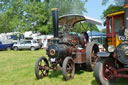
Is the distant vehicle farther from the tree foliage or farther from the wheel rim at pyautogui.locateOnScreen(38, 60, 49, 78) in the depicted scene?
the wheel rim at pyautogui.locateOnScreen(38, 60, 49, 78)

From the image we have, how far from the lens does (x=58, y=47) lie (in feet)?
16.9

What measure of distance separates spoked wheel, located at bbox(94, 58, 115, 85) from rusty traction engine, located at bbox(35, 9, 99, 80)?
3.68ft

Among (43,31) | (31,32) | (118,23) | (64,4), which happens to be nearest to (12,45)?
(31,32)

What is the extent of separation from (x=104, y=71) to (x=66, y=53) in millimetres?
1604

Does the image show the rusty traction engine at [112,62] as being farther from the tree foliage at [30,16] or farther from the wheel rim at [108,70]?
the tree foliage at [30,16]

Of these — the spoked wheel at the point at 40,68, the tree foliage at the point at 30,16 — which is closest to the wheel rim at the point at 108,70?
the spoked wheel at the point at 40,68

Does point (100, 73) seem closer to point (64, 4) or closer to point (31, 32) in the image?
point (31, 32)

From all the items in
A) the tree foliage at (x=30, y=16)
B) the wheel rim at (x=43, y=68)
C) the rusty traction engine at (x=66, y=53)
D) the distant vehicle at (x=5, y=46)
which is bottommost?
the distant vehicle at (x=5, y=46)

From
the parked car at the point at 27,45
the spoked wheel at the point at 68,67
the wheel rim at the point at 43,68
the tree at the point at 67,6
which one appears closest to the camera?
the spoked wheel at the point at 68,67

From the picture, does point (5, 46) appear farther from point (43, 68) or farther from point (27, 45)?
point (43, 68)

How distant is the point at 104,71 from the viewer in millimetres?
4137

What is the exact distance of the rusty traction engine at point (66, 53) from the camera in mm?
5082

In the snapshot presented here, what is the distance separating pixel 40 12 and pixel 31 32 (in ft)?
13.4

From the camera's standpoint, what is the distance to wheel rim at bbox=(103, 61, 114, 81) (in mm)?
4161
